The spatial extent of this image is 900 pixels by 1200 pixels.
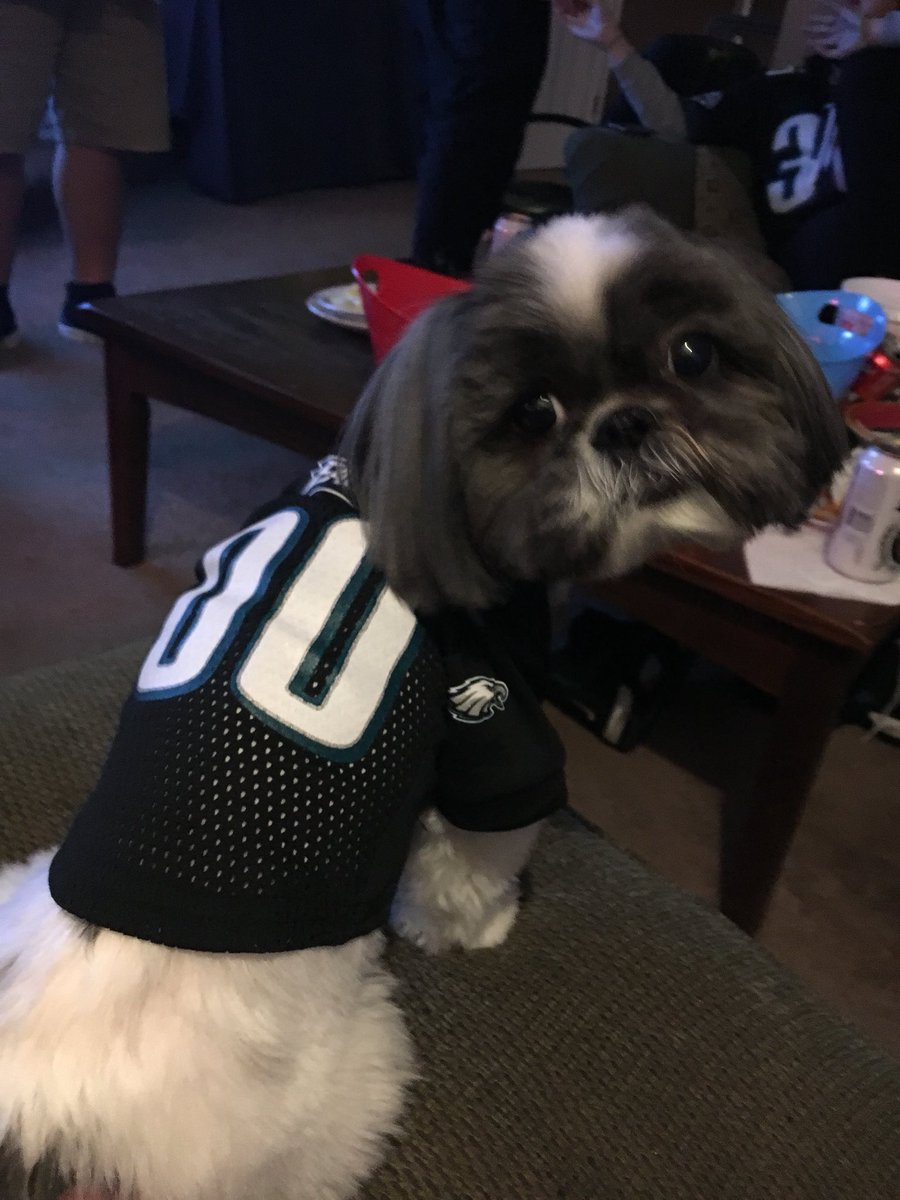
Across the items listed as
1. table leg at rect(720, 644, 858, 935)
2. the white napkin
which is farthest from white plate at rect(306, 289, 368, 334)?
table leg at rect(720, 644, 858, 935)

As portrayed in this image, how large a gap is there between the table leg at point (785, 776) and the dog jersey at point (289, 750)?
14.7 inches

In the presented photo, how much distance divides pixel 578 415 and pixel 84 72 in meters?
2.05

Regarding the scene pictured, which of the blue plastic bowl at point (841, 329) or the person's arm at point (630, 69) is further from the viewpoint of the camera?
the person's arm at point (630, 69)

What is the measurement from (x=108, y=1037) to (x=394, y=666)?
0.30 metres

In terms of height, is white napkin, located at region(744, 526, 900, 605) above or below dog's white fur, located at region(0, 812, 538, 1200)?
above

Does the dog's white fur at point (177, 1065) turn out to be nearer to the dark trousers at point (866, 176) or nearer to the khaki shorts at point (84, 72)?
the dark trousers at point (866, 176)

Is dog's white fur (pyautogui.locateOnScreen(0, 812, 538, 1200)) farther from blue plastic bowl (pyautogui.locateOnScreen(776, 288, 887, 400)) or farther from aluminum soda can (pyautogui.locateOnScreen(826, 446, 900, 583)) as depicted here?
blue plastic bowl (pyautogui.locateOnScreen(776, 288, 887, 400))

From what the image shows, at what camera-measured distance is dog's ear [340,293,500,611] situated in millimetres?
687

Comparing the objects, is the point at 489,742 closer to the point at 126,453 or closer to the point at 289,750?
the point at 289,750

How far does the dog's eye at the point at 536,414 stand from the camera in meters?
0.69

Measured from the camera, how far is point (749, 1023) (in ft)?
2.83

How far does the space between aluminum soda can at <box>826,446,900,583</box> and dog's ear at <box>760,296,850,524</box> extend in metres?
0.21

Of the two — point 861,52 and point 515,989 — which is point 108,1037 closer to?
point 515,989

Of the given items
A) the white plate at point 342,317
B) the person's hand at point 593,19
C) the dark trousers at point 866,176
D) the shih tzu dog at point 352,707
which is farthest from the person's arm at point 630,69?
the shih tzu dog at point 352,707
